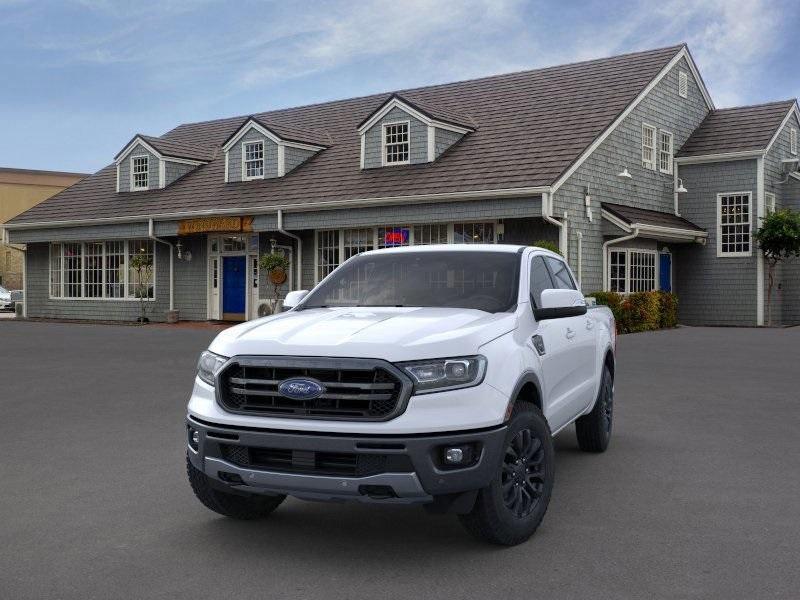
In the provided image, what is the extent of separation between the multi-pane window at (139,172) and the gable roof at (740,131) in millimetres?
17549

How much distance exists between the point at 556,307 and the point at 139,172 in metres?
28.0

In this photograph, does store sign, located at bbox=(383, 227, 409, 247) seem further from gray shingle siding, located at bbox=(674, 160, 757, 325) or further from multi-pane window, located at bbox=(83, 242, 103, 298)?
multi-pane window, located at bbox=(83, 242, 103, 298)

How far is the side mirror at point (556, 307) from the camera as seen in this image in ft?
18.1

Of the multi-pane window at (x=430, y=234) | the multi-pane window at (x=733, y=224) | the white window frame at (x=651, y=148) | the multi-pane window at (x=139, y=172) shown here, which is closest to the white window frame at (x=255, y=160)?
the multi-pane window at (x=139, y=172)

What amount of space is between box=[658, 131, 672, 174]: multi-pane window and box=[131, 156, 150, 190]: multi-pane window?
16835 millimetres

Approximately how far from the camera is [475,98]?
2816cm

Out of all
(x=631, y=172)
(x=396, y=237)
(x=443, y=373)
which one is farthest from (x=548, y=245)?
(x=443, y=373)

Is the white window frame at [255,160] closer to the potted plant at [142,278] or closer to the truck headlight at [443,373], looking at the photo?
the potted plant at [142,278]

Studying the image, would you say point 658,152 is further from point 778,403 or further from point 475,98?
point 778,403

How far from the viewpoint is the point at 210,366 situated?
511cm

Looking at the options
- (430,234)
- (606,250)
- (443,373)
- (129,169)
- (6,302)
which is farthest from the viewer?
(6,302)

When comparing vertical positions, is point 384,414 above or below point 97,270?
below

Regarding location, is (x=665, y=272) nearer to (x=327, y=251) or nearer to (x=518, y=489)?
(x=327, y=251)

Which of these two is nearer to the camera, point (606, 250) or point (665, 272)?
point (606, 250)
